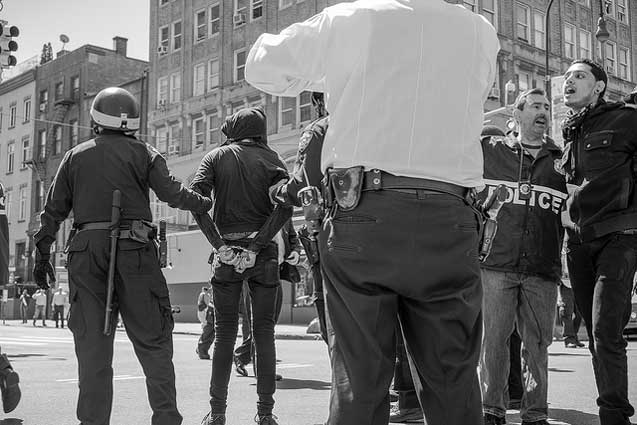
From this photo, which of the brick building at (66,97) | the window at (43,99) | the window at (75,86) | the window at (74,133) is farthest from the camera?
the window at (43,99)

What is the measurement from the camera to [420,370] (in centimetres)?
278

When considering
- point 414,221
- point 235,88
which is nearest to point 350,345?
point 414,221

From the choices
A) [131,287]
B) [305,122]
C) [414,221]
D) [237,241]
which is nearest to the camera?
[414,221]

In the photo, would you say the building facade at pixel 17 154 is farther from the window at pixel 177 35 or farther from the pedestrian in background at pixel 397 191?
the pedestrian in background at pixel 397 191

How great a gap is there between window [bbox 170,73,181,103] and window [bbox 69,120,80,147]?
906 centimetres

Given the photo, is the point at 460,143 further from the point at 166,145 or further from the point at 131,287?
the point at 166,145

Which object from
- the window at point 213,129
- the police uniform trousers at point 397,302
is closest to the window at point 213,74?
the window at point 213,129

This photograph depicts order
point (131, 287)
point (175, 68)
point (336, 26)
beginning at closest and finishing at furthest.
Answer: point (336, 26), point (131, 287), point (175, 68)

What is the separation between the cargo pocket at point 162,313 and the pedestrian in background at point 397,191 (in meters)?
2.17

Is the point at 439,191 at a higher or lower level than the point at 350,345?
higher

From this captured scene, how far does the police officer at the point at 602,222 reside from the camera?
4.85 m

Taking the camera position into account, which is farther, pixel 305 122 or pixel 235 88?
pixel 235 88

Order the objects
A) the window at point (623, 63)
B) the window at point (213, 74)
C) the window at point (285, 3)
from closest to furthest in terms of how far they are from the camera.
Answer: the window at point (285, 3), the window at point (213, 74), the window at point (623, 63)

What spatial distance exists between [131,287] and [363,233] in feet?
7.89
